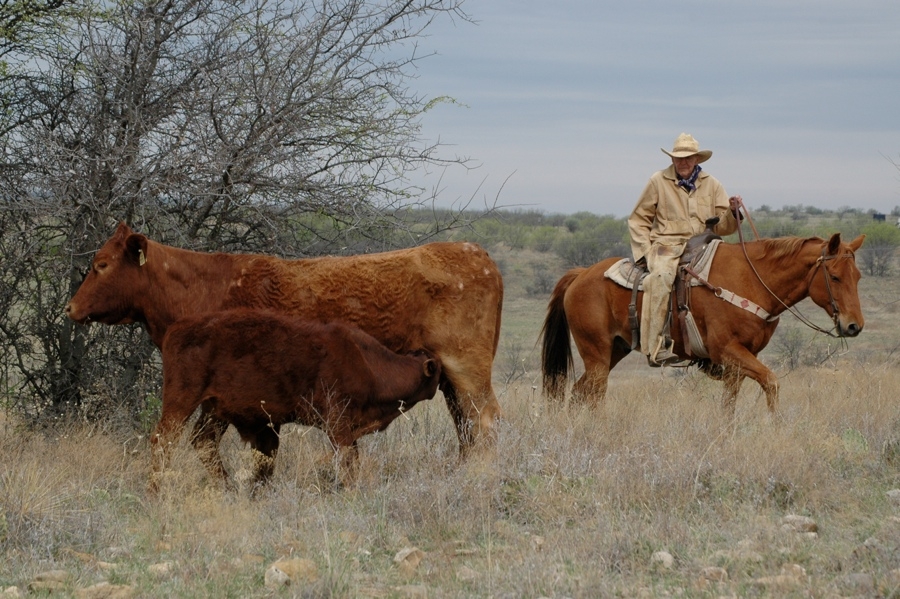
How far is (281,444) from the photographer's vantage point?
326 inches

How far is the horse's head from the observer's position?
9.24m

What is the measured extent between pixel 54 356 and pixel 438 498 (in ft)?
15.8

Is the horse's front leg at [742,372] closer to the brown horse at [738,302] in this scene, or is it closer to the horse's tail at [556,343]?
the brown horse at [738,302]

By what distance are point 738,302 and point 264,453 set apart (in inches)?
178

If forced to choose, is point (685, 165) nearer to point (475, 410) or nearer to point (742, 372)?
point (742, 372)

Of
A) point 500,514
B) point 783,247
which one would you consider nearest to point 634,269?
point 783,247

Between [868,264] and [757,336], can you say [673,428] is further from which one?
[868,264]

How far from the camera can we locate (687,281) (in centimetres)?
984

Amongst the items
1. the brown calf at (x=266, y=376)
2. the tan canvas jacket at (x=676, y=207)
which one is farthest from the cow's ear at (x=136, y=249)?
the tan canvas jacket at (x=676, y=207)

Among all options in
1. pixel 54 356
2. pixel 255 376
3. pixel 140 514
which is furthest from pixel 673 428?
pixel 54 356

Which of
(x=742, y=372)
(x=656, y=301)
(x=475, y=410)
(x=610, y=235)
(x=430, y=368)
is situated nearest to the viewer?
(x=430, y=368)

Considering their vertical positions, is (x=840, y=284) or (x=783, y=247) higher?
(x=783, y=247)

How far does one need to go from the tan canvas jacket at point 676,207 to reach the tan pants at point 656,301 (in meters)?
0.45

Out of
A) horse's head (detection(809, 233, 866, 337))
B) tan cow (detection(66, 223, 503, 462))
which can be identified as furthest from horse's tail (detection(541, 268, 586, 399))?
tan cow (detection(66, 223, 503, 462))
